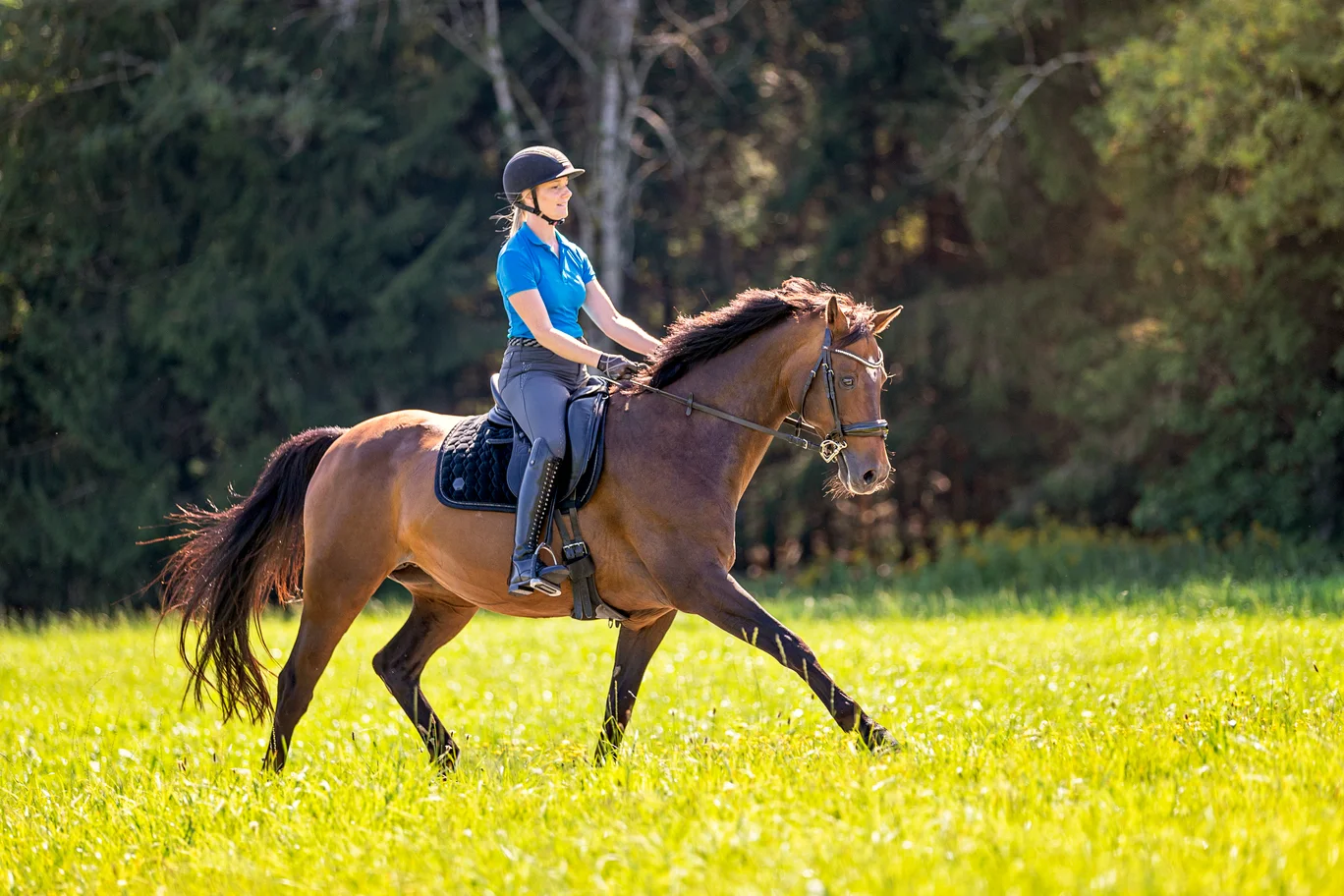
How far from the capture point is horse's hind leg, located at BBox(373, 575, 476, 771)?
7.95 m

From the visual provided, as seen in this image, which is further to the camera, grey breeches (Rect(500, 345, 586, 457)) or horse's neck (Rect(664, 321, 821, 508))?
grey breeches (Rect(500, 345, 586, 457))

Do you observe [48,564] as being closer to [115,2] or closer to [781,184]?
[115,2]

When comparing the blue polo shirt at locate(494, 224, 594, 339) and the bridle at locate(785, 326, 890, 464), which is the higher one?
the blue polo shirt at locate(494, 224, 594, 339)

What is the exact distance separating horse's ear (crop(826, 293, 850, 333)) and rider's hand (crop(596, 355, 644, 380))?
3.39 feet

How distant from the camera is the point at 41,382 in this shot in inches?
989

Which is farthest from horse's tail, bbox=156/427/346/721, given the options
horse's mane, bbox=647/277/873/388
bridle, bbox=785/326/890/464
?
bridle, bbox=785/326/890/464

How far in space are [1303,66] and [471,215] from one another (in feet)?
48.3

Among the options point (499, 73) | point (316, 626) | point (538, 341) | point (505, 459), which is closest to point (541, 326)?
point (538, 341)

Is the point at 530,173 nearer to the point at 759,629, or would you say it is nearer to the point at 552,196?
the point at 552,196

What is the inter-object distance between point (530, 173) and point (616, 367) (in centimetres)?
110

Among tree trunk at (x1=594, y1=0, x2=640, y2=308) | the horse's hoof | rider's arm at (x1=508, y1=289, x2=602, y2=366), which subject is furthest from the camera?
tree trunk at (x1=594, y1=0, x2=640, y2=308)

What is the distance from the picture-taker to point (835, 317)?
6.76 m

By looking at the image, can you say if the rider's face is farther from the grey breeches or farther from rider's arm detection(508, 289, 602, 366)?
the grey breeches

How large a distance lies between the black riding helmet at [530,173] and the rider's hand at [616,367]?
78cm
